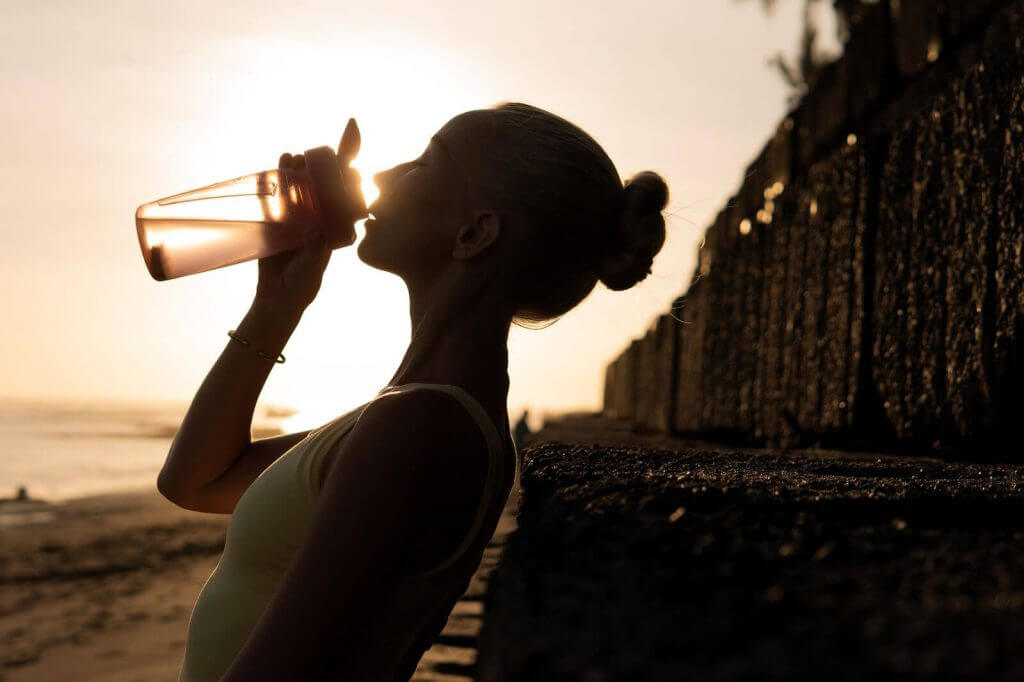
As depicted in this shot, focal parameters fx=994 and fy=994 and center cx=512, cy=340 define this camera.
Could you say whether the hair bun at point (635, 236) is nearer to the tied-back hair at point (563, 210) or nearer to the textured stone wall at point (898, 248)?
the tied-back hair at point (563, 210)

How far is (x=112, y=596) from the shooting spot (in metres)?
11.2

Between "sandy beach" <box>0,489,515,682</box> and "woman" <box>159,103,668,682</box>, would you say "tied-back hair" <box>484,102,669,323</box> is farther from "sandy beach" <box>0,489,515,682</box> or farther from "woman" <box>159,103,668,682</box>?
"sandy beach" <box>0,489,515,682</box>

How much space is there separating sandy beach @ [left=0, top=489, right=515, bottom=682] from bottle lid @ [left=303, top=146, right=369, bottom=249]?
271 cm

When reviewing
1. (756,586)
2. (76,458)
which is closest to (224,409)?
(756,586)

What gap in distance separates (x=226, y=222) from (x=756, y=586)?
1.78m

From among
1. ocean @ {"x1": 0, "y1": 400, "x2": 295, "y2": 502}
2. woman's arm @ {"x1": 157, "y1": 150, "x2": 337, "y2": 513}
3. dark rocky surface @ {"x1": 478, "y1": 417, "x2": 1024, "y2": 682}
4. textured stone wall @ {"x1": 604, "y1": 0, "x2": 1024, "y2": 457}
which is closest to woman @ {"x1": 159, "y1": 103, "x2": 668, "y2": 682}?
woman's arm @ {"x1": 157, "y1": 150, "x2": 337, "y2": 513}

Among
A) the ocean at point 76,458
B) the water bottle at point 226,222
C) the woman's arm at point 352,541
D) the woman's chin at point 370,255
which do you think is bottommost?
the ocean at point 76,458


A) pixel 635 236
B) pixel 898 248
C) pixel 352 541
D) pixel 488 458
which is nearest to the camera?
pixel 352 541

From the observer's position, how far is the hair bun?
6.43 feet

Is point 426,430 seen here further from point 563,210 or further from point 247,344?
point 247,344

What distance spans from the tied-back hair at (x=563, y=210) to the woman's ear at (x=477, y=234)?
0.03m

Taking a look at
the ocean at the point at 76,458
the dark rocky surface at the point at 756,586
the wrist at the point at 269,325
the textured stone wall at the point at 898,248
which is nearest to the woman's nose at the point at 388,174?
the wrist at the point at 269,325

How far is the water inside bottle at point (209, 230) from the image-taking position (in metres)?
2.20

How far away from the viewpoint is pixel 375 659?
1583mm
